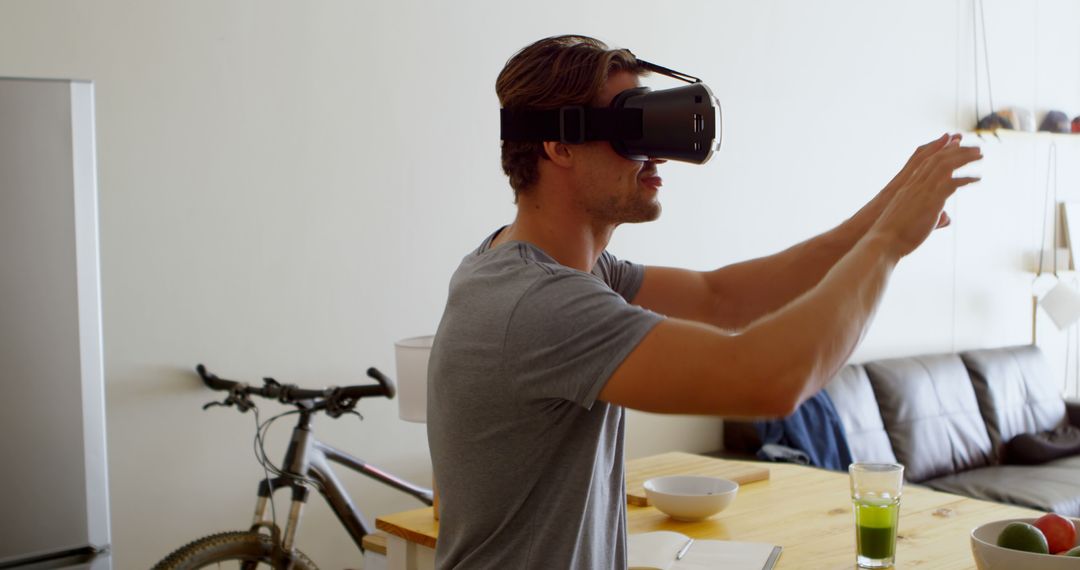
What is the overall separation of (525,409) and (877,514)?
65 centimetres

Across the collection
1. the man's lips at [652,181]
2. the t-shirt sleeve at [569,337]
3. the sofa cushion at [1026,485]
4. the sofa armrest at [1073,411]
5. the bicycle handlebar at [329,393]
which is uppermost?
the man's lips at [652,181]

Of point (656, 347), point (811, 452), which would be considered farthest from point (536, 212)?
point (811, 452)

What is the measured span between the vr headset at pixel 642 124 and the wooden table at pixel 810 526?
67 centimetres

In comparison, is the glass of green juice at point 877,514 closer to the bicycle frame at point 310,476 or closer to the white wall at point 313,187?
the bicycle frame at point 310,476

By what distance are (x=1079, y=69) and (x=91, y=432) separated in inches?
232

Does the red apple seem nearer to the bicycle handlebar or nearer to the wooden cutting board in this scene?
the wooden cutting board

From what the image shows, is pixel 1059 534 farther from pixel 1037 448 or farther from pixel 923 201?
pixel 1037 448

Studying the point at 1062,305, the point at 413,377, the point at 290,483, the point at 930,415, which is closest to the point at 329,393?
the point at 290,483

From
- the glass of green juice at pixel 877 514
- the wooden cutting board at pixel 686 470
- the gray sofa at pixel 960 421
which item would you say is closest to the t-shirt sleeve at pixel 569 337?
the glass of green juice at pixel 877 514

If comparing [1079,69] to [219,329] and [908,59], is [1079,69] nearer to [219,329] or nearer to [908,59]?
[908,59]

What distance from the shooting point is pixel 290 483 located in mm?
2637

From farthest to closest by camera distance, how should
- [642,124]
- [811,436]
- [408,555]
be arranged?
[811,436] → [408,555] → [642,124]

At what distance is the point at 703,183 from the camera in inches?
163

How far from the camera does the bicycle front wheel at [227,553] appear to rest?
2357mm
